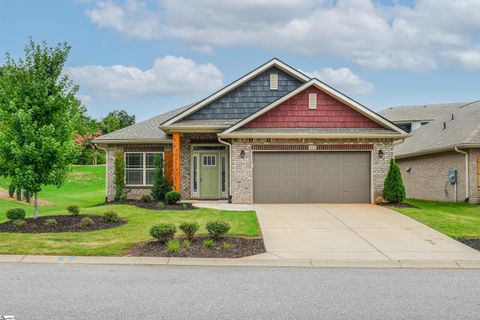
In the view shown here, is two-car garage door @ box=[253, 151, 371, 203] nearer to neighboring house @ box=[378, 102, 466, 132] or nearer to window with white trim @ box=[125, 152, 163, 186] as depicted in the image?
window with white trim @ box=[125, 152, 163, 186]

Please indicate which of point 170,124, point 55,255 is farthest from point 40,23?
point 55,255

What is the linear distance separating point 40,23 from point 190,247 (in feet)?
33.6

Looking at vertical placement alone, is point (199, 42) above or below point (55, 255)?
above

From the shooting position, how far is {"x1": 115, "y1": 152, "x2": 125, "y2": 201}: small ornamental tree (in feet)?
71.4

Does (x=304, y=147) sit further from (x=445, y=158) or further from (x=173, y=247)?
(x=173, y=247)

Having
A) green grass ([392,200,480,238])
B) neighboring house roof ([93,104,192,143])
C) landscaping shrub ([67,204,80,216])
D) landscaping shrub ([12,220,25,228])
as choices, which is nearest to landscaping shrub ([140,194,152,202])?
neighboring house roof ([93,104,192,143])

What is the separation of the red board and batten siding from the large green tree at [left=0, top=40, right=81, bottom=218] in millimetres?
8244

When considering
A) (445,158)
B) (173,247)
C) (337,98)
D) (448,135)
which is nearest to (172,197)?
(337,98)

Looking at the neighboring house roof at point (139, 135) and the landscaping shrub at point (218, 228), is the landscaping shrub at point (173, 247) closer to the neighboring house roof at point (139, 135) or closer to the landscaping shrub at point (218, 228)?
the landscaping shrub at point (218, 228)

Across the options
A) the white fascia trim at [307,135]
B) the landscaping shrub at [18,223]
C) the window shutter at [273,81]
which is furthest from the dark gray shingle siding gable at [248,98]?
the landscaping shrub at [18,223]

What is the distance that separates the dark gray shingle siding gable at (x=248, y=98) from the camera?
21516mm

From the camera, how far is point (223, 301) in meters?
6.38

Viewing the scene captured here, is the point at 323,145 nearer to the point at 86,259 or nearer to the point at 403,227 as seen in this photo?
the point at 403,227

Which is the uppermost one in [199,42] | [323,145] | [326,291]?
[199,42]
